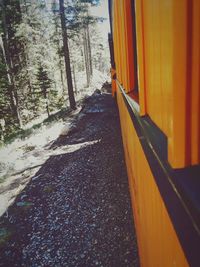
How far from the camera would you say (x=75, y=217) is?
239 inches

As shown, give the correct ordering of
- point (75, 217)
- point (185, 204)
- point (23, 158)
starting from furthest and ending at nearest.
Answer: point (23, 158), point (75, 217), point (185, 204)

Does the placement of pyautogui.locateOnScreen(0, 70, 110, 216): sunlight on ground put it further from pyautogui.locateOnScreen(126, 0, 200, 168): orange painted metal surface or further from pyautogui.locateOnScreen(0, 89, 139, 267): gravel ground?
pyautogui.locateOnScreen(126, 0, 200, 168): orange painted metal surface

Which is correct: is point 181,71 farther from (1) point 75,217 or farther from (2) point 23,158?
(2) point 23,158

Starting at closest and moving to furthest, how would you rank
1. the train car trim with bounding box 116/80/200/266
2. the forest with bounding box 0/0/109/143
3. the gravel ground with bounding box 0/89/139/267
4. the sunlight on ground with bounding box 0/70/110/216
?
the train car trim with bounding box 116/80/200/266, the gravel ground with bounding box 0/89/139/267, the sunlight on ground with bounding box 0/70/110/216, the forest with bounding box 0/0/109/143

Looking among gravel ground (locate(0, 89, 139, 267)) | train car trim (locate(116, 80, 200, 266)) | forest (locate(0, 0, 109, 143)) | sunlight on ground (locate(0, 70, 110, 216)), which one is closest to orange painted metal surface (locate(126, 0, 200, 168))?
train car trim (locate(116, 80, 200, 266))

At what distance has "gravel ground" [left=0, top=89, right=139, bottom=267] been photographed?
4883 mm

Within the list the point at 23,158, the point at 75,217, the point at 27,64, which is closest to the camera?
the point at 75,217

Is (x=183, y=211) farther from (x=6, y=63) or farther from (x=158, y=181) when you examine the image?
(x=6, y=63)

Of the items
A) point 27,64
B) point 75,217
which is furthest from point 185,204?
point 27,64

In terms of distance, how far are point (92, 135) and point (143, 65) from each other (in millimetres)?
10367

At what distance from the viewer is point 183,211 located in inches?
31.7

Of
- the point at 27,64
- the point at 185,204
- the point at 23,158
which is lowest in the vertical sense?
the point at 23,158

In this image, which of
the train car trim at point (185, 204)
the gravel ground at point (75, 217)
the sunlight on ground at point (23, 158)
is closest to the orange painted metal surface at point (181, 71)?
the train car trim at point (185, 204)

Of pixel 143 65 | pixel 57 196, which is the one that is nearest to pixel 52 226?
pixel 57 196
